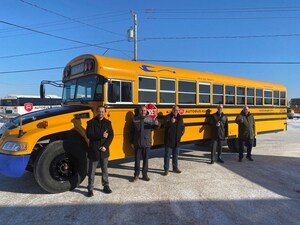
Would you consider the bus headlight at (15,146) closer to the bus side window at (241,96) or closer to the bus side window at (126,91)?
the bus side window at (126,91)

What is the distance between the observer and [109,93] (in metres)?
5.77

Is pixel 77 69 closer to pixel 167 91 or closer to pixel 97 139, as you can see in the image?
pixel 97 139

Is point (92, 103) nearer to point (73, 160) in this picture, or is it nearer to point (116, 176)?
point (73, 160)

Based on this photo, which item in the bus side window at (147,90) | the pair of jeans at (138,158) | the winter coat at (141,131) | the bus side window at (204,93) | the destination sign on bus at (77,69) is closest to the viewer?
the winter coat at (141,131)

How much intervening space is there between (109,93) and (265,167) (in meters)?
4.67

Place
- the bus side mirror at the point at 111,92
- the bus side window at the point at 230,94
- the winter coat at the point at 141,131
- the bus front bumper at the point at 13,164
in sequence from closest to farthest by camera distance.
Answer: the bus front bumper at the point at 13,164 → the bus side mirror at the point at 111,92 → the winter coat at the point at 141,131 → the bus side window at the point at 230,94

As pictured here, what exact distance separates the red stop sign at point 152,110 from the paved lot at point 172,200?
1.41m

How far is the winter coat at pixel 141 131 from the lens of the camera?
5.97m

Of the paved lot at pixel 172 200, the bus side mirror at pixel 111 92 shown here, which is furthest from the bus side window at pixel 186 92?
the bus side mirror at pixel 111 92

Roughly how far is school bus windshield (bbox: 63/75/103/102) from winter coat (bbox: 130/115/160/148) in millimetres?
907

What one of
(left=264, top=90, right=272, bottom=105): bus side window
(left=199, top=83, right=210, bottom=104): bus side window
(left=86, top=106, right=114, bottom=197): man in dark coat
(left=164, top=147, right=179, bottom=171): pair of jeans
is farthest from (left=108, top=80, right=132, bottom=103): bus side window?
(left=264, top=90, right=272, bottom=105): bus side window

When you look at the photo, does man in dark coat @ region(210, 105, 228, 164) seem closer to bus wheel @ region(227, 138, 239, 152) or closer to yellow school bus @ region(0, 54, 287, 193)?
yellow school bus @ region(0, 54, 287, 193)

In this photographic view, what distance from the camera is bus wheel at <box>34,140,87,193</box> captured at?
5.10 m

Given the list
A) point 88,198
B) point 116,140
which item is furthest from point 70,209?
point 116,140
